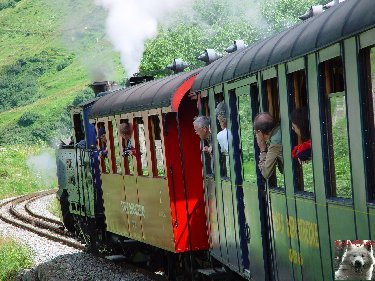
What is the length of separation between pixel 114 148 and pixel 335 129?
9.58m

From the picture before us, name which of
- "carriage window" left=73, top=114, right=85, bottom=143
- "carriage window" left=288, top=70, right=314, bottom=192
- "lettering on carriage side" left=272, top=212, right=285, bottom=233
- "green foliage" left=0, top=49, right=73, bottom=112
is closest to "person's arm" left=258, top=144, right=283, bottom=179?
"lettering on carriage side" left=272, top=212, right=285, bottom=233

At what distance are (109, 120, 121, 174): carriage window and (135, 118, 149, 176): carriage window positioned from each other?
54.4 inches

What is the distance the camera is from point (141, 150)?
1386cm

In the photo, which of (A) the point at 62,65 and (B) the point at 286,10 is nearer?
(B) the point at 286,10

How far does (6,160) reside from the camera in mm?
52812

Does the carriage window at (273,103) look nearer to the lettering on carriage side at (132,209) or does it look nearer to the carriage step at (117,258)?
the lettering on carriage side at (132,209)

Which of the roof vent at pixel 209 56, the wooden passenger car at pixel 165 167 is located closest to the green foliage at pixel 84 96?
the wooden passenger car at pixel 165 167

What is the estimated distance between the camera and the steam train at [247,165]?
19.3 ft

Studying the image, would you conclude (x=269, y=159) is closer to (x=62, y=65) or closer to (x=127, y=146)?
(x=127, y=146)

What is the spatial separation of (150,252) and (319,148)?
914cm

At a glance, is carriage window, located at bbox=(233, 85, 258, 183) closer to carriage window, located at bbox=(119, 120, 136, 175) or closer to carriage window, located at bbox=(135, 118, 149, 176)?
carriage window, located at bbox=(135, 118, 149, 176)

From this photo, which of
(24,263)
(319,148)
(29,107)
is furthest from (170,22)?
(319,148)

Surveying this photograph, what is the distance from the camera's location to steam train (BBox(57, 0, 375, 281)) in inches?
232

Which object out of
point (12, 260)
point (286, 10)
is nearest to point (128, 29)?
point (12, 260)
